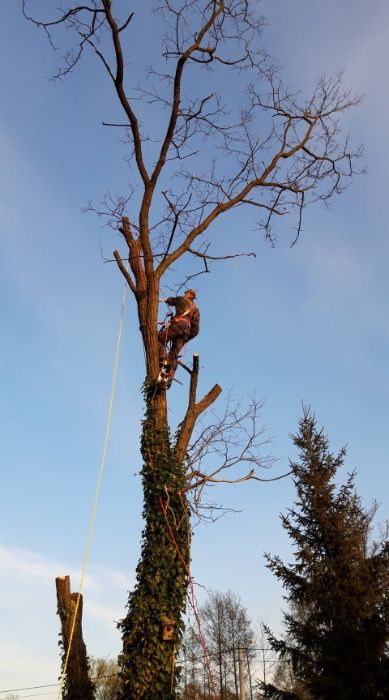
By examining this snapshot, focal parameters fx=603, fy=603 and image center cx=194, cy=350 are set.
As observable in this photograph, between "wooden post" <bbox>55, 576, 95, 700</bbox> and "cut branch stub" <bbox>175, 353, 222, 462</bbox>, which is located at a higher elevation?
"cut branch stub" <bbox>175, 353, 222, 462</bbox>

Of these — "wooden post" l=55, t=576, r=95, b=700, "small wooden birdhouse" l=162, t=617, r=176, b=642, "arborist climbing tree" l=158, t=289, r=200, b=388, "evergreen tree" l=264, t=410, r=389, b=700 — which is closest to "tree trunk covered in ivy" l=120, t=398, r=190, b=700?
"small wooden birdhouse" l=162, t=617, r=176, b=642

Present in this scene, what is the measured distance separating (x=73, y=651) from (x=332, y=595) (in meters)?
5.74

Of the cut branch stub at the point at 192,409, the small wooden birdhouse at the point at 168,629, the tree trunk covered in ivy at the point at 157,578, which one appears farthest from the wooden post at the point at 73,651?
the cut branch stub at the point at 192,409

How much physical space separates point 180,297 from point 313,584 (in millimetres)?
7102

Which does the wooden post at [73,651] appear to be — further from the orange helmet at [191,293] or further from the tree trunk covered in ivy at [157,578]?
the orange helmet at [191,293]

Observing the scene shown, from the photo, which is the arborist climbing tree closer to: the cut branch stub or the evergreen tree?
the cut branch stub

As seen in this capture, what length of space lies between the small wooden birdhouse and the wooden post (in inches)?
94.6

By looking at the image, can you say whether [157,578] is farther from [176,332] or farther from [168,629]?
[176,332]

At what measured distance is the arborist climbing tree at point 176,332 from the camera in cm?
710

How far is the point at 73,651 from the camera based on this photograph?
7.46m

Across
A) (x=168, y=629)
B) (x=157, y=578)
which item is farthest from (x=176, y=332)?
(x=168, y=629)

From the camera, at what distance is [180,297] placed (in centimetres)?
794

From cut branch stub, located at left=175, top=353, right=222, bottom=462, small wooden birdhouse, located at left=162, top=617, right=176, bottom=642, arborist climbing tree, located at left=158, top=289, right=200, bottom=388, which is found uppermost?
arborist climbing tree, located at left=158, top=289, right=200, bottom=388

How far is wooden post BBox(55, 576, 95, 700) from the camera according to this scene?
7353mm
